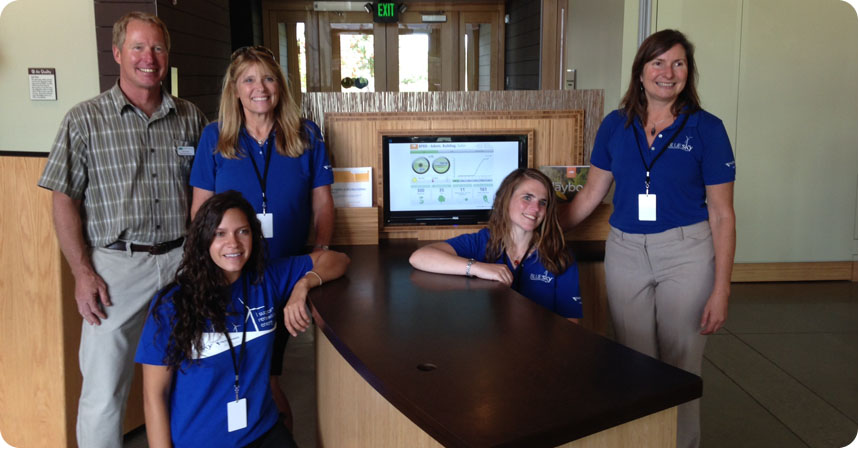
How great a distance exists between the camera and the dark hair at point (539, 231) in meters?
2.09

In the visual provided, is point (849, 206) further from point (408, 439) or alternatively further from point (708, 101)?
point (408, 439)

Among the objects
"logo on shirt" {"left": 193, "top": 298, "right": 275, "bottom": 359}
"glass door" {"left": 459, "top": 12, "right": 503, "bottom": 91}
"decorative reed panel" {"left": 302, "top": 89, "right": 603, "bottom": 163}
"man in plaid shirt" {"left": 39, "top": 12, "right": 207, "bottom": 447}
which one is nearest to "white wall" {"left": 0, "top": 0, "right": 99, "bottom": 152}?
"decorative reed panel" {"left": 302, "top": 89, "right": 603, "bottom": 163}

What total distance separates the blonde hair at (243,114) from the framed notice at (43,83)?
2.79 metres

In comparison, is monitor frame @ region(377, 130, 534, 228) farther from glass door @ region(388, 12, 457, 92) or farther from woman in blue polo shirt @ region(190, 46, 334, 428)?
glass door @ region(388, 12, 457, 92)

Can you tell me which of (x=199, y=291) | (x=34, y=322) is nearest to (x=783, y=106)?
(x=199, y=291)

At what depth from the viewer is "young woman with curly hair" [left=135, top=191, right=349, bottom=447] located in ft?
5.67

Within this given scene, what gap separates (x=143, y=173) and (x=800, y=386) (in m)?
2.89

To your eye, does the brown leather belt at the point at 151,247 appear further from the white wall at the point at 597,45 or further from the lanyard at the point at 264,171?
the white wall at the point at 597,45

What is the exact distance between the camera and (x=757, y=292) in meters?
4.69

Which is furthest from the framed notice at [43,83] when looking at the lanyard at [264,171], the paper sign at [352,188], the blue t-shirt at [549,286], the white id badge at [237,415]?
the blue t-shirt at [549,286]

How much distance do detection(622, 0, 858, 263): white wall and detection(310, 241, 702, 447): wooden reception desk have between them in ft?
11.2

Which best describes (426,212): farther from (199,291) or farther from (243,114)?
(199,291)

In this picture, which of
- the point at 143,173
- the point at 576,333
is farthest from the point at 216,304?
the point at 576,333

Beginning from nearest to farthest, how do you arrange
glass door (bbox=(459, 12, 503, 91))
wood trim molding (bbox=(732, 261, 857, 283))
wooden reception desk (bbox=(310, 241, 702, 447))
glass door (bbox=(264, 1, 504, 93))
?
wooden reception desk (bbox=(310, 241, 702, 447)) → wood trim molding (bbox=(732, 261, 857, 283)) → glass door (bbox=(264, 1, 504, 93)) → glass door (bbox=(459, 12, 503, 91))
